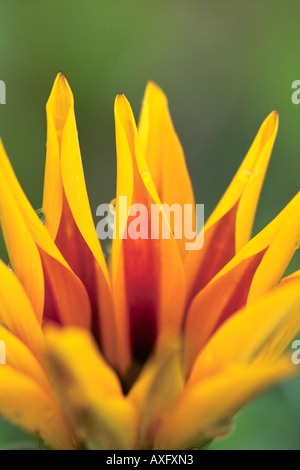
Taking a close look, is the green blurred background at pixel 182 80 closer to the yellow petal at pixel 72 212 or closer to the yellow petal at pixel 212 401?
the yellow petal at pixel 72 212

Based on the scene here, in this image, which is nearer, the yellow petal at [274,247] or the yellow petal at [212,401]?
the yellow petal at [212,401]

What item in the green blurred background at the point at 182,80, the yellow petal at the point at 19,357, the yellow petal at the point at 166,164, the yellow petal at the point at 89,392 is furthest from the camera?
the green blurred background at the point at 182,80

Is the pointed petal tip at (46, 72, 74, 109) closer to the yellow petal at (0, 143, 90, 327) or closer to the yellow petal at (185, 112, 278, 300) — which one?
the yellow petal at (0, 143, 90, 327)

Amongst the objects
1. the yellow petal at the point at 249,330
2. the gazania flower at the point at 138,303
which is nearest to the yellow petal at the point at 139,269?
the gazania flower at the point at 138,303

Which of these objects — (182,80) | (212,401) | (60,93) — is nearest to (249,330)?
(212,401)

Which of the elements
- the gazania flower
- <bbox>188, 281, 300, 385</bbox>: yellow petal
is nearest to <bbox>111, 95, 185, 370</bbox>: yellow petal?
the gazania flower

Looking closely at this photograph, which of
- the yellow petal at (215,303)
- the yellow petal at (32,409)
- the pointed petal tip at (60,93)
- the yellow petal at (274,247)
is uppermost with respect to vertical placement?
the pointed petal tip at (60,93)
